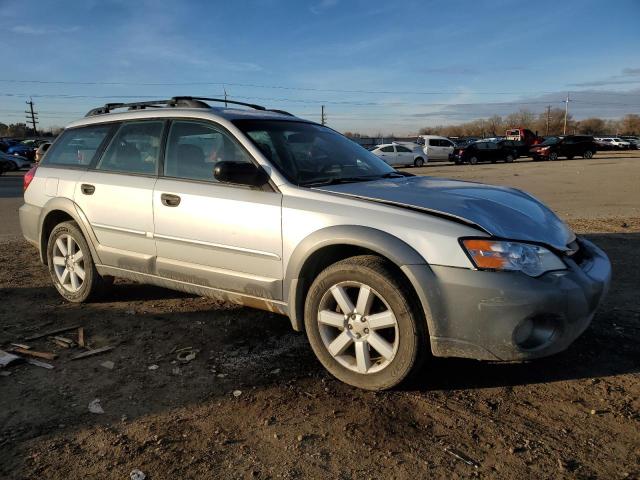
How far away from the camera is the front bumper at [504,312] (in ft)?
8.84

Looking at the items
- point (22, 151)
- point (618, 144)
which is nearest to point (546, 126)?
point (618, 144)

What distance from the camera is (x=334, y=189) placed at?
3.39 metres

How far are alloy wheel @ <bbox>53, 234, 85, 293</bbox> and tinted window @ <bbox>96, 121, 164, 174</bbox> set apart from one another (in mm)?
791

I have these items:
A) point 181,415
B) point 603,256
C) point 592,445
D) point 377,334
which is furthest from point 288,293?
point 603,256

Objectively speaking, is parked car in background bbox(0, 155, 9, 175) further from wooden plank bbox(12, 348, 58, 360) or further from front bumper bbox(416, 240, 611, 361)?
front bumper bbox(416, 240, 611, 361)

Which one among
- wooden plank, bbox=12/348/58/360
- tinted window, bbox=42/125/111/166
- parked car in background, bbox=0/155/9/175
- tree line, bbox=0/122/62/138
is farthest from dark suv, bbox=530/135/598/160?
tree line, bbox=0/122/62/138

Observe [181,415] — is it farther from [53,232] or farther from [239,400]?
[53,232]

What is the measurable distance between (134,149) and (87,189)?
0.58 meters

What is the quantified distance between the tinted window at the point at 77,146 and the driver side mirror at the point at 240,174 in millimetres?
1847

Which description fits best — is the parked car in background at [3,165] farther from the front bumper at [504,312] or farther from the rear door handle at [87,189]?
the front bumper at [504,312]

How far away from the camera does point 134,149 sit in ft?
14.2

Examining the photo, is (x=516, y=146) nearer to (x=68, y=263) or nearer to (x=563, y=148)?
(x=563, y=148)

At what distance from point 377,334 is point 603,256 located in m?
1.70

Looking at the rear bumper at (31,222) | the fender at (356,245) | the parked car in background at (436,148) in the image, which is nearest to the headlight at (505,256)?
the fender at (356,245)
